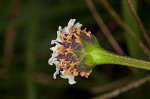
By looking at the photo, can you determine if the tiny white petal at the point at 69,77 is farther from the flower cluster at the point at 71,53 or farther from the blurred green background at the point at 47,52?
the blurred green background at the point at 47,52

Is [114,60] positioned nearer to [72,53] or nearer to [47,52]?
[72,53]

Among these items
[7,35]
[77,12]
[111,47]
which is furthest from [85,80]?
[7,35]

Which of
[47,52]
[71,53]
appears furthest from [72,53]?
[47,52]

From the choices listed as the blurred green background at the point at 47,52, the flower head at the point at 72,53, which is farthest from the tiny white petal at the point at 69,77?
the blurred green background at the point at 47,52

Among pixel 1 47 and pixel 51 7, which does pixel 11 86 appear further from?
pixel 51 7

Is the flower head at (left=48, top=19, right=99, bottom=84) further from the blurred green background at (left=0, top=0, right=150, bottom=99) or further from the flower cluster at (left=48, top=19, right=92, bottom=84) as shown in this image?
the blurred green background at (left=0, top=0, right=150, bottom=99)

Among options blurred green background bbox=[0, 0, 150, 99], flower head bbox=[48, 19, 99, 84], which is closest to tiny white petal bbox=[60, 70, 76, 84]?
flower head bbox=[48, 19, 99, 84]
